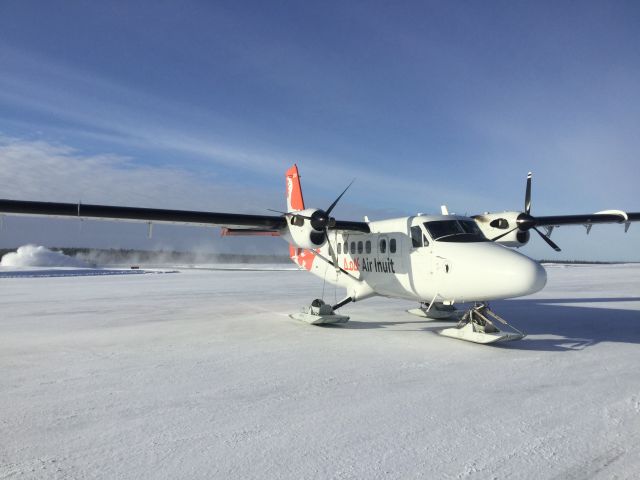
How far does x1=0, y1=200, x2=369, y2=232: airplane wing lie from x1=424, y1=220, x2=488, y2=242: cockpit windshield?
2.55 meters

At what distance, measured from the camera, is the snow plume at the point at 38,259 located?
5856 centimetres

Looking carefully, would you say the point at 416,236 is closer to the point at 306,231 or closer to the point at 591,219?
the point at 306,231

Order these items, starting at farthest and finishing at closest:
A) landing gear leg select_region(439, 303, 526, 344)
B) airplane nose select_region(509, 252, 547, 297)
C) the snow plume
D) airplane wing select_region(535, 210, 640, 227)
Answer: the snow plume
airplane wing select_region(535, 210, 640, 227)
landing gear leg select_region(439, 303, 526, 344)
airplane nose select_region(509, 252, 547, 297)

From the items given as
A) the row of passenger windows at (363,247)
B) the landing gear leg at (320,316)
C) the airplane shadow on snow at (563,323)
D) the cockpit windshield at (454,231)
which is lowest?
the airplane shadow on snow at (563,323)

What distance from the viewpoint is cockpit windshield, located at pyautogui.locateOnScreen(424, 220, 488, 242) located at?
9477 millimetres

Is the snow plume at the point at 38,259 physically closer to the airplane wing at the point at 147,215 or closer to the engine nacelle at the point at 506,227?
the airplane wing at the point at 147,215

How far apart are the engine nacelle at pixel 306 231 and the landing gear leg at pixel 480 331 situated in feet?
11.9

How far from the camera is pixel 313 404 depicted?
5000mm

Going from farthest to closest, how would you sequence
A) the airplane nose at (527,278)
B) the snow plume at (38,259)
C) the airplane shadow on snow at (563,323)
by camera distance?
the snow plume at (38,259) → the airplane shadow on snow at (563,323) → the airplane nose at (527,278)

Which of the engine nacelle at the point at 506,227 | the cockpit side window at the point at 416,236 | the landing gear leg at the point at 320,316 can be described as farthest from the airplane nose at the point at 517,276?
the landing gear leg at the point at 320,316

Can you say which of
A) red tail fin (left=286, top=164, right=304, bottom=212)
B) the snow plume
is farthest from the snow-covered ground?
the snow plume

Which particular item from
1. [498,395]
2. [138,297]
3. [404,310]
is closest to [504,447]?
[498,395]

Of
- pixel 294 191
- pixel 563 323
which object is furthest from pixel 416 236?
pixel 294 191

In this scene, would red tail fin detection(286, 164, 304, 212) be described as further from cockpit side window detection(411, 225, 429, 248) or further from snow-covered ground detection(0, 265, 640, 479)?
snow-covered ground detection(0, 265, 640, 479)
